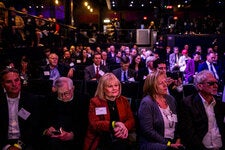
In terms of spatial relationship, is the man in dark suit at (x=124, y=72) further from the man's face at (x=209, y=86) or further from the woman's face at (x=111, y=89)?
the man's face at (x=209, y=86)

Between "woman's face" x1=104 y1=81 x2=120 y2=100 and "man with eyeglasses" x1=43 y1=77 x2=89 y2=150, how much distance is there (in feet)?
1.28

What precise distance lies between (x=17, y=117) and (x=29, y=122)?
0.51 ft

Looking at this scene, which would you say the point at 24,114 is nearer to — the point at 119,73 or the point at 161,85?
the point at 161,85

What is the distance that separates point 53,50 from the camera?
39.3 feet

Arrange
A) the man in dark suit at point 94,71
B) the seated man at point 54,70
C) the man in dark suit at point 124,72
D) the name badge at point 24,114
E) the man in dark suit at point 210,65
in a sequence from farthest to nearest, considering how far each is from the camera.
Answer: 1. the man in dark suit at point 210,65
2. the man in dark suit at point 94,71
3. the man in dark suit at point 124,72
4. the seated man at point 54,70
5. the name badge at point 24,114

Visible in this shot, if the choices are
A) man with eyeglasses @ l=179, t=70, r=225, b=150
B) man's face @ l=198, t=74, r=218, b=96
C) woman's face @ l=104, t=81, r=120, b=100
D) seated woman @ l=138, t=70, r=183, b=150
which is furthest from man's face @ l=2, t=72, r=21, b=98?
man's face @ l=198, t=74, r=218, b=96

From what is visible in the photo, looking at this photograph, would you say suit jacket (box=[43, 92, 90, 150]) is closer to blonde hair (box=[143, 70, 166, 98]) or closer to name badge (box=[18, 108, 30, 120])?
name badge (box=[18, 108, 30, 120])

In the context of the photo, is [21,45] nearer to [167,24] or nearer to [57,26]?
[57,26]

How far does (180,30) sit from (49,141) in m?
18.3

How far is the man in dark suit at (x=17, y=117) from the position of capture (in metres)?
3.47

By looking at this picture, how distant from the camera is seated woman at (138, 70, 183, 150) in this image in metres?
3.24

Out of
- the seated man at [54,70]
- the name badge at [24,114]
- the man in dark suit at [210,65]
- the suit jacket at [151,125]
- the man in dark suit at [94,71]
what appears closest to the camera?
the suit jacket at [151,125]

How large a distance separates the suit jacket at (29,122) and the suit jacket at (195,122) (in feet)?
5.28

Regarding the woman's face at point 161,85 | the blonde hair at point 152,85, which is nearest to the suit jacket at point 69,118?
the blonde hair at point 152,85
